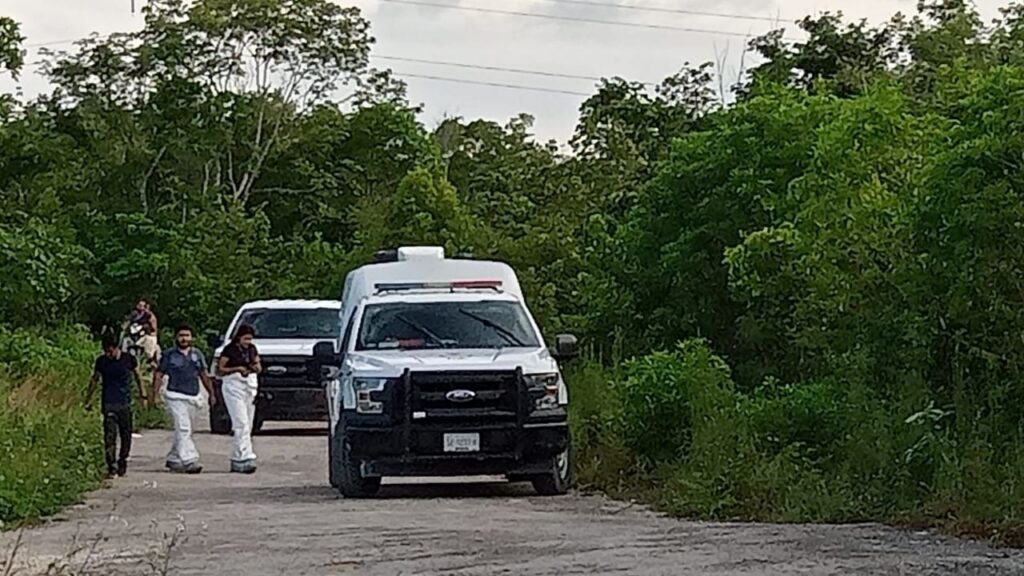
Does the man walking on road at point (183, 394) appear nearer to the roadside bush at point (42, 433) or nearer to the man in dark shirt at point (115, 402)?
the man in dark shirt at point (115, 402)

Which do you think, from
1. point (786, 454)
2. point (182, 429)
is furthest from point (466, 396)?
point (182, 429)

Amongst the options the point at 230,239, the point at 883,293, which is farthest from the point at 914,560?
the point at 230,239

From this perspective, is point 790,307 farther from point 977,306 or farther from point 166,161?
point 166,161

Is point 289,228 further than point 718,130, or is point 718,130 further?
point 289,228

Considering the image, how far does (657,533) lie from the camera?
1444 cm

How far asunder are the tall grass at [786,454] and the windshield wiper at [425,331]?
194cm

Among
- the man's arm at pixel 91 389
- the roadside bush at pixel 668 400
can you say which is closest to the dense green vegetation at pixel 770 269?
the roadside bush at pixel 668 400

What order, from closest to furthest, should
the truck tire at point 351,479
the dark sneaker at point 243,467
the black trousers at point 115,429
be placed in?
the truck tire at point 351,479 < the black trousers at point 115,429 < the dark sneaker at point 243,467

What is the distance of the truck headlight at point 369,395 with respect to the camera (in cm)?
1792

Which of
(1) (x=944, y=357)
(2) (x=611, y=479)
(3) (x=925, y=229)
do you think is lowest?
(2) (x=611, y=479)

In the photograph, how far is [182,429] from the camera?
21.9m

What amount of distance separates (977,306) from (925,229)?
32.3 inches

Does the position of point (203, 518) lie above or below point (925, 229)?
below

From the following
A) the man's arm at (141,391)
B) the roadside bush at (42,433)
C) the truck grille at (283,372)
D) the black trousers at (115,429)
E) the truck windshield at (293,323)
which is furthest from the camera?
the truck windshield at (293,323)
